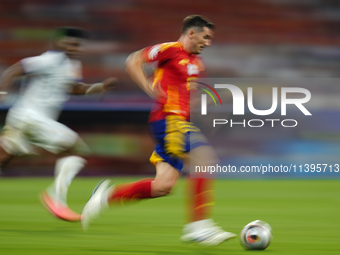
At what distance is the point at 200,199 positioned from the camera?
3.83 m

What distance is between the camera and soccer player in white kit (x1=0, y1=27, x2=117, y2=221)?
5121 millimetres

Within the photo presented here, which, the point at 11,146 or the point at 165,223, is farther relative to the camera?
the point at 11,146


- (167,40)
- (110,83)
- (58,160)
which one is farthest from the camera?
(167,40)

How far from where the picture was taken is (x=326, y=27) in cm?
1278

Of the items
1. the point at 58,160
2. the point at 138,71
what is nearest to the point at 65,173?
the point at 58,160

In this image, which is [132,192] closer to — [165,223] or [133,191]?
[133,191]

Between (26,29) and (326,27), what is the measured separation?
6.15 meters

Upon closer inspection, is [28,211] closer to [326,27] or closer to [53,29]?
[53,29]

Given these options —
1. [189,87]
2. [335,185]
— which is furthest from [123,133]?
[189,87]

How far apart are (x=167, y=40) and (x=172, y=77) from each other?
8.59 metres

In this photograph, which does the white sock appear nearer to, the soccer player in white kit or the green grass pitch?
the soccer player in white kit

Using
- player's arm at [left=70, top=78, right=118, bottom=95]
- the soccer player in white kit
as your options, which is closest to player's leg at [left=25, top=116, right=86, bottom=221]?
the soccer player in white kit

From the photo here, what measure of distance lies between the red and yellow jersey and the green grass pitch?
0.89 meters

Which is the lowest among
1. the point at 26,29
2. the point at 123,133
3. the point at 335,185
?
the point at 335,185
